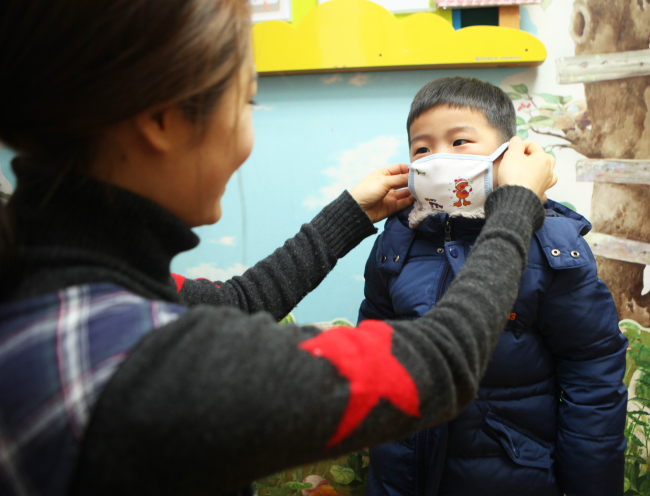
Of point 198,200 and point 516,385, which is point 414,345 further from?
point 516,385

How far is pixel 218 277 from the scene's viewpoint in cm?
137

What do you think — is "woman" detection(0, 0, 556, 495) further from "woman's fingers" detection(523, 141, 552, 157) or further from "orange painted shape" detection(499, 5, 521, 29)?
"orange painted shape" detection(499, 5, 521, 29)

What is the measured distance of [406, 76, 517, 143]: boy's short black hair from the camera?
3.04 feet

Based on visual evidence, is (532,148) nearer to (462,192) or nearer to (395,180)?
(462,192)

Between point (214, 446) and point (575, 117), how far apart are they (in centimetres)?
134

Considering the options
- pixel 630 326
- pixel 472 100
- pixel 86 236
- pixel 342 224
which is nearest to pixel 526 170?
pixel 472 100

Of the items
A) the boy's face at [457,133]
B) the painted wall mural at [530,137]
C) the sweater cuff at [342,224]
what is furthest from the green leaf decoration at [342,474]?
the boy's face at [457,133]

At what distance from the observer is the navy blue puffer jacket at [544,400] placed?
83 cm

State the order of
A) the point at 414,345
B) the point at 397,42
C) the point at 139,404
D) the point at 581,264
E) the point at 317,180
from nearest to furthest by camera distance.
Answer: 1. the point at 139,404
2. the point at 414,345
3. the point at 581,264
4. the point at 397,42
5. the point at 317,180

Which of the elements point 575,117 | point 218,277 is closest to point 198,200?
point 218,277

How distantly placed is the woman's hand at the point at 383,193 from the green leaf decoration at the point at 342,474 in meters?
0.83

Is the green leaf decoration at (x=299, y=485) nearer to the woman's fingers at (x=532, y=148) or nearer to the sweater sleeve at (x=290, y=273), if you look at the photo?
the sweater sleeve at (x=290, y=273)

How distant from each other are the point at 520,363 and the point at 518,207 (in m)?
0.40

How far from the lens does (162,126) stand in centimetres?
47
